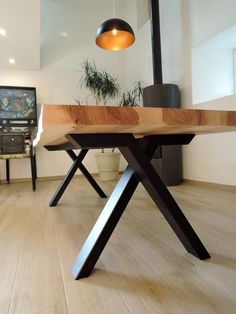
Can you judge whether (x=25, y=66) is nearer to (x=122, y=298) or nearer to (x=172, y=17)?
(x=172, y=17)

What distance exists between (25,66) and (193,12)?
2.67m

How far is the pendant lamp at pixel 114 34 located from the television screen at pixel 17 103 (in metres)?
1.91

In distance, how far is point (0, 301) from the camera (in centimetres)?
70

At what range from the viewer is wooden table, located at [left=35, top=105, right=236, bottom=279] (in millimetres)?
603

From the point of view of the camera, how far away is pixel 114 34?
2.31 m

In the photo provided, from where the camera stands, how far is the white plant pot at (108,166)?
3.66m

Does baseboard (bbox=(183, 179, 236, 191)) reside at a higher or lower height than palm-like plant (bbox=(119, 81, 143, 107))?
lower

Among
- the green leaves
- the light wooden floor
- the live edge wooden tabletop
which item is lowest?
the light wooden floor

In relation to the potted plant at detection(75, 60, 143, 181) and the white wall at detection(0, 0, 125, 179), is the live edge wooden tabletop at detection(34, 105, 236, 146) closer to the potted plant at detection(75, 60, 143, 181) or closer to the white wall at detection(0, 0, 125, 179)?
the potted plant at detection(75, 60, 143, 181)

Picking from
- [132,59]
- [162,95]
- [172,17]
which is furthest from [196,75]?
[132,59]

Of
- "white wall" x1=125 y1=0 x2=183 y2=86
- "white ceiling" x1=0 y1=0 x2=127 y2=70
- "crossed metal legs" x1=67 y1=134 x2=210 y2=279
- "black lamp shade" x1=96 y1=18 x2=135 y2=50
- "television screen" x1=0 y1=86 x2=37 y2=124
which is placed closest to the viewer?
"crossed metal legs" x1=67 y1=134 x2=210 y2=279

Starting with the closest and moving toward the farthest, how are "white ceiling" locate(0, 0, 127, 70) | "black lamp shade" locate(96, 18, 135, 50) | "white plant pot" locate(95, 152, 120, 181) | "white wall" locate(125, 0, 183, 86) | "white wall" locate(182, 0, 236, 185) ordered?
"black lamp shade" locate(96, 18, 135, 50) < "white wall" locate(182, 0, 236, 185) < "white wall" locate(125, 0, 183, 86) < "white ceiling" locate(0, 0, 127, 70) < "white plant pot" locate(95, 152, 120, 181)

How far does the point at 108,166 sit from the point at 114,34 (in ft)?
6.26

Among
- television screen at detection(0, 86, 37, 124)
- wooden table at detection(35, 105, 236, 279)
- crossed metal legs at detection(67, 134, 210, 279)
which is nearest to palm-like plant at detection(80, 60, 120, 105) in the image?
television screen at detection(0, 86, 37, 124)
